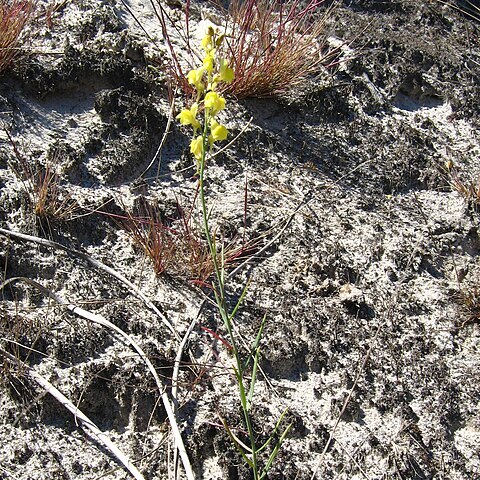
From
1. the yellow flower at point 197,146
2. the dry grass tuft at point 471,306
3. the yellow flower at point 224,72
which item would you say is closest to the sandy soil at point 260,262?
the dry grass tuft at point 471,306

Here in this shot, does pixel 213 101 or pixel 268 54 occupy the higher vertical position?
pixel 268 54

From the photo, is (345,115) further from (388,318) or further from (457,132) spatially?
(388,318)

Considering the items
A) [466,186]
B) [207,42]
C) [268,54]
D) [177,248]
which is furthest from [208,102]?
[466,186]

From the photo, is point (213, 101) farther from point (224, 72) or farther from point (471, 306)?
point (471, 306)

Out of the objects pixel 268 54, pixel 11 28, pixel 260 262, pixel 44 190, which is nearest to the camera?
pixel 44 190

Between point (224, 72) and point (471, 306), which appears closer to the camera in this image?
point (224, 72)

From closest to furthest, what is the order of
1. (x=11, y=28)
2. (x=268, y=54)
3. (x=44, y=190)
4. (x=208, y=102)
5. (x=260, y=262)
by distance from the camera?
(x=208, y=102)
(x=44, y=190)
(x=260, y=262)
(x=11, y=28)
(x=268, y=54)

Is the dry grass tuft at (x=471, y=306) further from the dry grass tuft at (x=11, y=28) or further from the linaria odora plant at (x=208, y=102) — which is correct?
the dry grass tuft at (x=11, y=28)
